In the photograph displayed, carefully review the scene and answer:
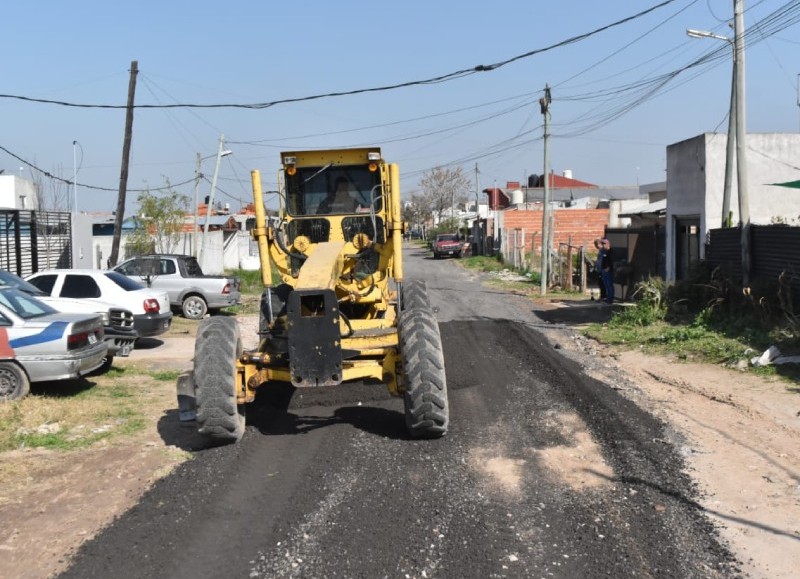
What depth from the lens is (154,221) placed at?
107 ft

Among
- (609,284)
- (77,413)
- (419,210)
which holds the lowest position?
(77,413)

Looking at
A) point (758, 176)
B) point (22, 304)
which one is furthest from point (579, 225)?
point (22, 304)

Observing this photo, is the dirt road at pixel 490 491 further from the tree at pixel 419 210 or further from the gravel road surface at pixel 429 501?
the tree at pixel 419 210

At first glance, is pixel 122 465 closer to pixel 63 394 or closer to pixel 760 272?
pixel 63 394

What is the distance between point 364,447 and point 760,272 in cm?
1037

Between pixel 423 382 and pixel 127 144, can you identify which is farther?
pixel 127 144

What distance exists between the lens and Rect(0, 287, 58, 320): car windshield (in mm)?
10922

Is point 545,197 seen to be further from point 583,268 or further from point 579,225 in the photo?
point 579,225

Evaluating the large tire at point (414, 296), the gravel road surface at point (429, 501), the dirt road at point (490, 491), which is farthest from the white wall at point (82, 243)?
the large tire at point (414, 296)

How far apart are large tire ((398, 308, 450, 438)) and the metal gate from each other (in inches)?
575

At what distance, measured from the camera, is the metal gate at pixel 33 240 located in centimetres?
2127

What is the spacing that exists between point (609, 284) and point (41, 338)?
1568 cm

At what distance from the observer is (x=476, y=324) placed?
18641mm

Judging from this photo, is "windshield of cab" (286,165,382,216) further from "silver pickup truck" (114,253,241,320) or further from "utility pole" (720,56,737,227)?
"silver pickup truck" (114,253,241,320)
